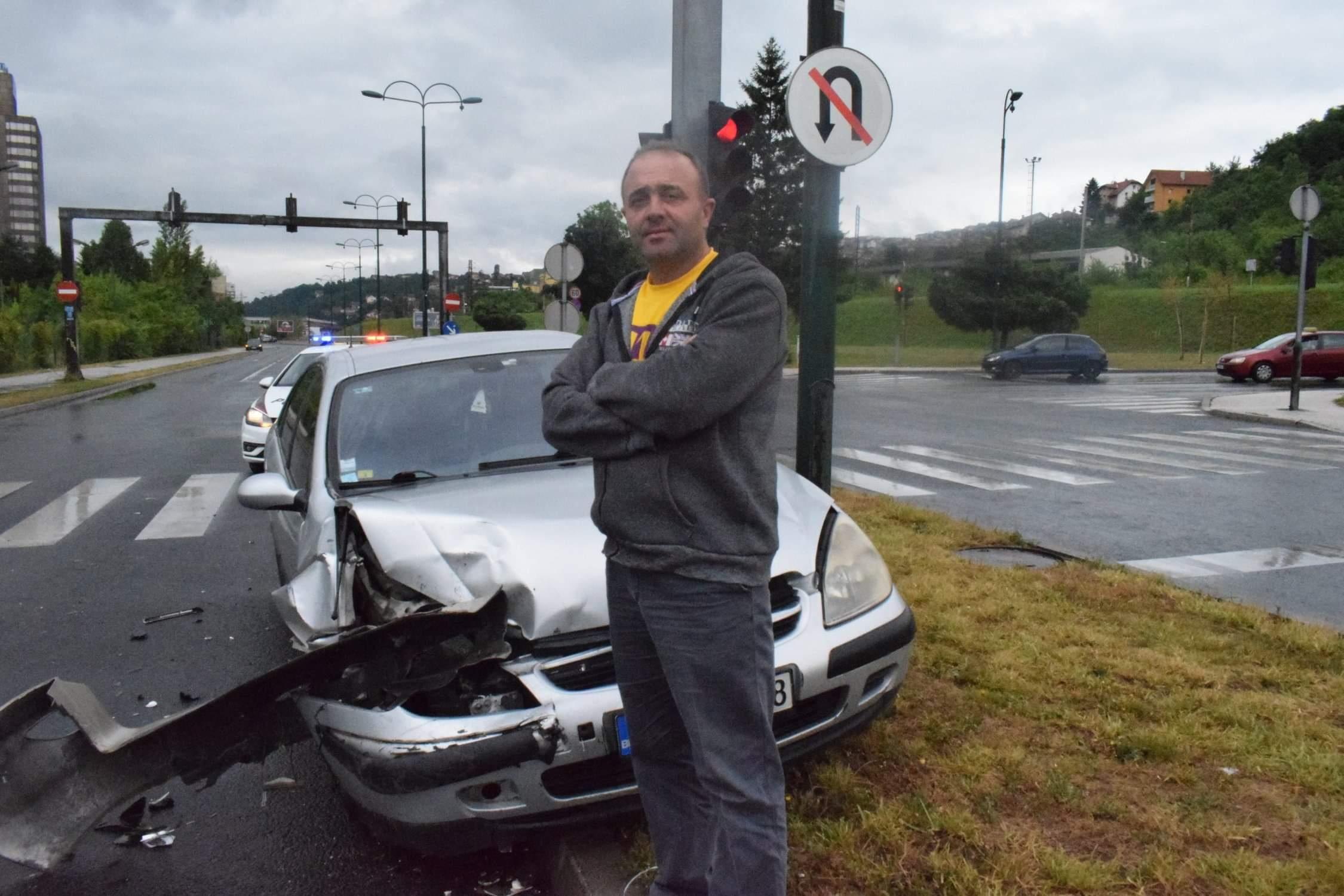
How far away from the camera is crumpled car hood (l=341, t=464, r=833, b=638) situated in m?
2.83

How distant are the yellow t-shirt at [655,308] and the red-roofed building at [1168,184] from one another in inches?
5531

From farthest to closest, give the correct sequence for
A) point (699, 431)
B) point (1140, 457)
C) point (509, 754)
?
point (1140, 457) < point (509, 754) < point (699, 431)

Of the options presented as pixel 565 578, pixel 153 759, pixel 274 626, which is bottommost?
pixel 274 626

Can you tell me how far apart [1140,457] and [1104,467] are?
1.25 m

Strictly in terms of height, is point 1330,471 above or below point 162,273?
below

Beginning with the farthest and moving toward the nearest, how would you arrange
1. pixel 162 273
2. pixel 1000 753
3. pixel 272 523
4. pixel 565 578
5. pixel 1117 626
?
1. pixel 162 273
2. pixel 272 523
3. pixel 1117 626
4. pixel 1000 753
5. pixel 565 578

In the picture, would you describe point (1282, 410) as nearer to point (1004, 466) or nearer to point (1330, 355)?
point (1004, 466)

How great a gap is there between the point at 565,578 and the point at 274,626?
3296 mm

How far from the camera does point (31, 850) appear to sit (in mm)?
2738

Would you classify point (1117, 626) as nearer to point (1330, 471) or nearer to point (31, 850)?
point (31, 850)

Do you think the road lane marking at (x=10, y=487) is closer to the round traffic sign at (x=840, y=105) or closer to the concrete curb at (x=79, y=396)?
the round traffic sign at (x=840, y=105)

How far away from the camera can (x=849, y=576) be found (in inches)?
130

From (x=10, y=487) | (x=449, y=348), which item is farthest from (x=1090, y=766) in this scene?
(x=10, y=487)

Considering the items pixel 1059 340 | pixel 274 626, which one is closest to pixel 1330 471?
pixel 274 626
